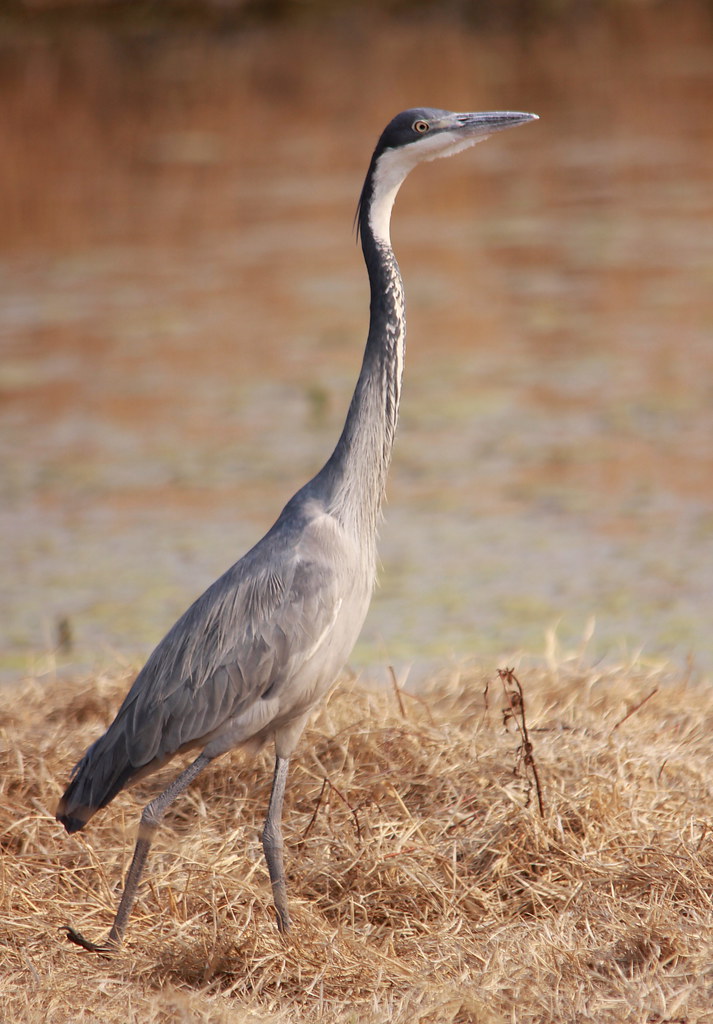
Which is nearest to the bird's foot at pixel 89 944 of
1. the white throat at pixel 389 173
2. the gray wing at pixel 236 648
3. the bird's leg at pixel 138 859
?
the bird's leg at pixel 138 859

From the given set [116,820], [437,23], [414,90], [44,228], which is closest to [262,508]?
[116,820]

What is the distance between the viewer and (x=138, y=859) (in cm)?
365

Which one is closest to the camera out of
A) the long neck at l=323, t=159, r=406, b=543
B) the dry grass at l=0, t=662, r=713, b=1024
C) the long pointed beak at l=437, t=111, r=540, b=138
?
the dry grass at l=0, t=662, r=713, b=1024

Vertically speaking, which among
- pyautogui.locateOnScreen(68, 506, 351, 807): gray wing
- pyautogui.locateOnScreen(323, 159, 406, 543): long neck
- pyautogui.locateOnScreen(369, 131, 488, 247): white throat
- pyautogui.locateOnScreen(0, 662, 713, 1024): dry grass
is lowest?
pyautogui.locateOnScreen(0, 662, 713, 1024): dry grass

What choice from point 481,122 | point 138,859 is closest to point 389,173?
point 481,122

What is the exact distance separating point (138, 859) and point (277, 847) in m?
0.35

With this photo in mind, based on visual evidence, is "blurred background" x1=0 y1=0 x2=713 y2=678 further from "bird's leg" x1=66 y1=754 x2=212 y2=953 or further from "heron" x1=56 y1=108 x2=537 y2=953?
"bird's leg" x1=66 y1=754 x2=212 y2=953

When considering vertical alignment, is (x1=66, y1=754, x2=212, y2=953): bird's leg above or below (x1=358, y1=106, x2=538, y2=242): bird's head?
below

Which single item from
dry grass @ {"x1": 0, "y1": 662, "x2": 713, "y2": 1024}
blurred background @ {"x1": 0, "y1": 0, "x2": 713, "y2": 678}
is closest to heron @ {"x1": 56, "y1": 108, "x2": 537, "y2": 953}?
dry grass @ {"x1": 0, "y1": 662, "x2": 713, "y2": 1024}

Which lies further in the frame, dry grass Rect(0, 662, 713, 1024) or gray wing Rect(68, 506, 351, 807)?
gray wing Rect(68, 506, 351, 807)

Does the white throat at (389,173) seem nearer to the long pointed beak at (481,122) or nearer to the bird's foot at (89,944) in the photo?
the long pointed beak at (481,122)

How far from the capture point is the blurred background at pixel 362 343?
645cm

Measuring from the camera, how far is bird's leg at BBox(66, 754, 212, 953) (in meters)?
3.57

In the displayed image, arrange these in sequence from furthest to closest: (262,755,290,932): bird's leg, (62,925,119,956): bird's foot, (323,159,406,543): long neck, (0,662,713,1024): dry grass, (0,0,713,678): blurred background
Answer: (0,0,713,678): blurred background < (323,159,406,543): long neck < (262,755,290,932): bird's leg < (62,925,119,956): bird's foot < (0,662,713,1024): dry grass
